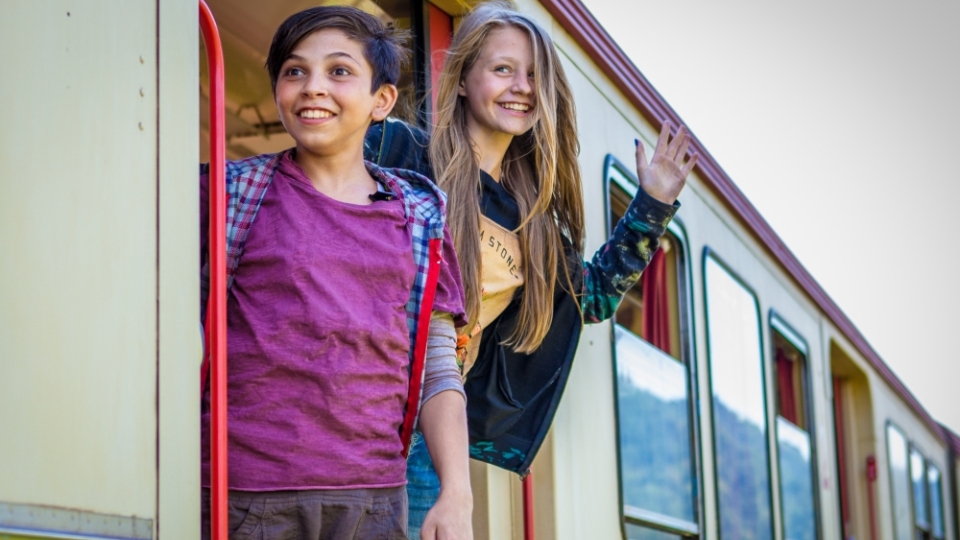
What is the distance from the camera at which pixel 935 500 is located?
12031 mm

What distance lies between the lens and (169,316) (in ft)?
5.74

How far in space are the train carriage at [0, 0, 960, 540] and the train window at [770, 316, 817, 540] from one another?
18mm

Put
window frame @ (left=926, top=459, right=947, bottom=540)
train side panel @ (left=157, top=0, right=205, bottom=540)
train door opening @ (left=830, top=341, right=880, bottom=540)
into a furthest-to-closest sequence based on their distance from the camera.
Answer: window frame @ (left=926, top=459, right=947, bottom=540) → train door opening @ (left=830, top=341, right=880, bottom=540) → train side panel @ (left=157, top=0, right=205, bottom=540)

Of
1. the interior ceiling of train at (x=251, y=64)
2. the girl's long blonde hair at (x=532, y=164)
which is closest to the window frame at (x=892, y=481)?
the interior ceiling of train at (x=251, y=64)

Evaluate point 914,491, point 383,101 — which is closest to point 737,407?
point 383,101

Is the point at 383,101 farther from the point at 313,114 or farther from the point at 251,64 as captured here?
the point at 251,64

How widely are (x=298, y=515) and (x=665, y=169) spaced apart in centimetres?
176

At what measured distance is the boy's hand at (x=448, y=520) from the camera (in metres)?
1.99

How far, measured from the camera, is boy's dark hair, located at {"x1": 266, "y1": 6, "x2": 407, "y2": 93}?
220 centimetres

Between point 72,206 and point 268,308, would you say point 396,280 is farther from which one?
point 72,206

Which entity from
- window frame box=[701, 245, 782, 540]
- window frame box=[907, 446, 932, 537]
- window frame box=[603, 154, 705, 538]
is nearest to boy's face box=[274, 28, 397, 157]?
window frame box=[603, 154, 705, 538]

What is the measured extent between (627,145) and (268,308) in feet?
8.59

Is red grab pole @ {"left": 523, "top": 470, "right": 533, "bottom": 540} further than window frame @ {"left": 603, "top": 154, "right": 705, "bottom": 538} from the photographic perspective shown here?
No

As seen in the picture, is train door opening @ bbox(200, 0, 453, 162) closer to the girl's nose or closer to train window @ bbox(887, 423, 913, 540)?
the girl's nose
